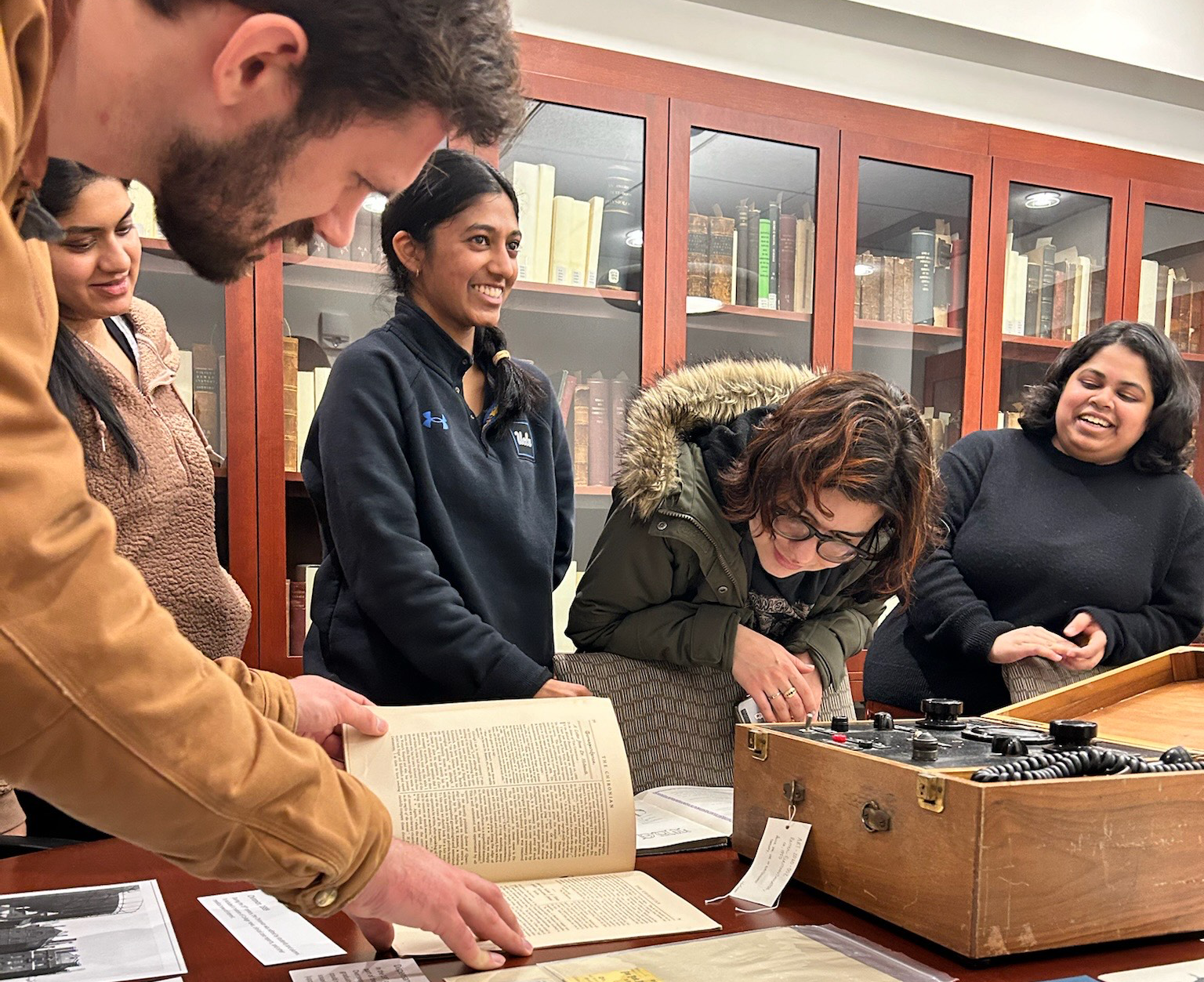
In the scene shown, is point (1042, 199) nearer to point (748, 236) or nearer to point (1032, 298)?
point (1032, 298)

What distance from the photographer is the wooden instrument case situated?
0.83 metres

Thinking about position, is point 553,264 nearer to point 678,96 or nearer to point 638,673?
point 678,96

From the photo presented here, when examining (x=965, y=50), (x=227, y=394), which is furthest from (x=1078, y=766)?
(x=965, y=50)

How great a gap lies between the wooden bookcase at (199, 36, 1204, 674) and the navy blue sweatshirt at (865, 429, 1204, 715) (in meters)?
0.69

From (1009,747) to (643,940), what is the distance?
39 cm

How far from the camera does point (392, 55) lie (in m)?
0.60

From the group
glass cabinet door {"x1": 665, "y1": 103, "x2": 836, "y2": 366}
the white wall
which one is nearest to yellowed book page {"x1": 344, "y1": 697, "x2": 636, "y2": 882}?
glass cabinet door {"x1": 665, "y1": 103, "x2": 836, "y2": 366}

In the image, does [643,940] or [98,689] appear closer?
[98,689]

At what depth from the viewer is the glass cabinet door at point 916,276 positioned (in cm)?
272

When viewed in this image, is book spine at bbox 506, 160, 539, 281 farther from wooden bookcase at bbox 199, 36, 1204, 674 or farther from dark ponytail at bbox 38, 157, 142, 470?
dark ponytail at bbox 38, 157, 142, 470

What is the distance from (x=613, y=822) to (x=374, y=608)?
1.76 ft

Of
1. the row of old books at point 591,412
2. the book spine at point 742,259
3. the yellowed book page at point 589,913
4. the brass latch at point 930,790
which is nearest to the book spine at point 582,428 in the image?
the row of old books at point 591,412

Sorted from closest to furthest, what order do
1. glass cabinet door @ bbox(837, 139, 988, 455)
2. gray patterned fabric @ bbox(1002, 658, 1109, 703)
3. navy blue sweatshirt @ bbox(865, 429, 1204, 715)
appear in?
gray patterned fabric @ bbox(1002, 658, 1109, 703) → navy blue sweatshirt @ bbox(865, 429, 1204, 715) → glass cabinet door @ bbox(837, 139, 988, 455)

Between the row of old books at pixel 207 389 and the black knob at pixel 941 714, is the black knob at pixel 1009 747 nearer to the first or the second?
the black knob at pixel 941 714
